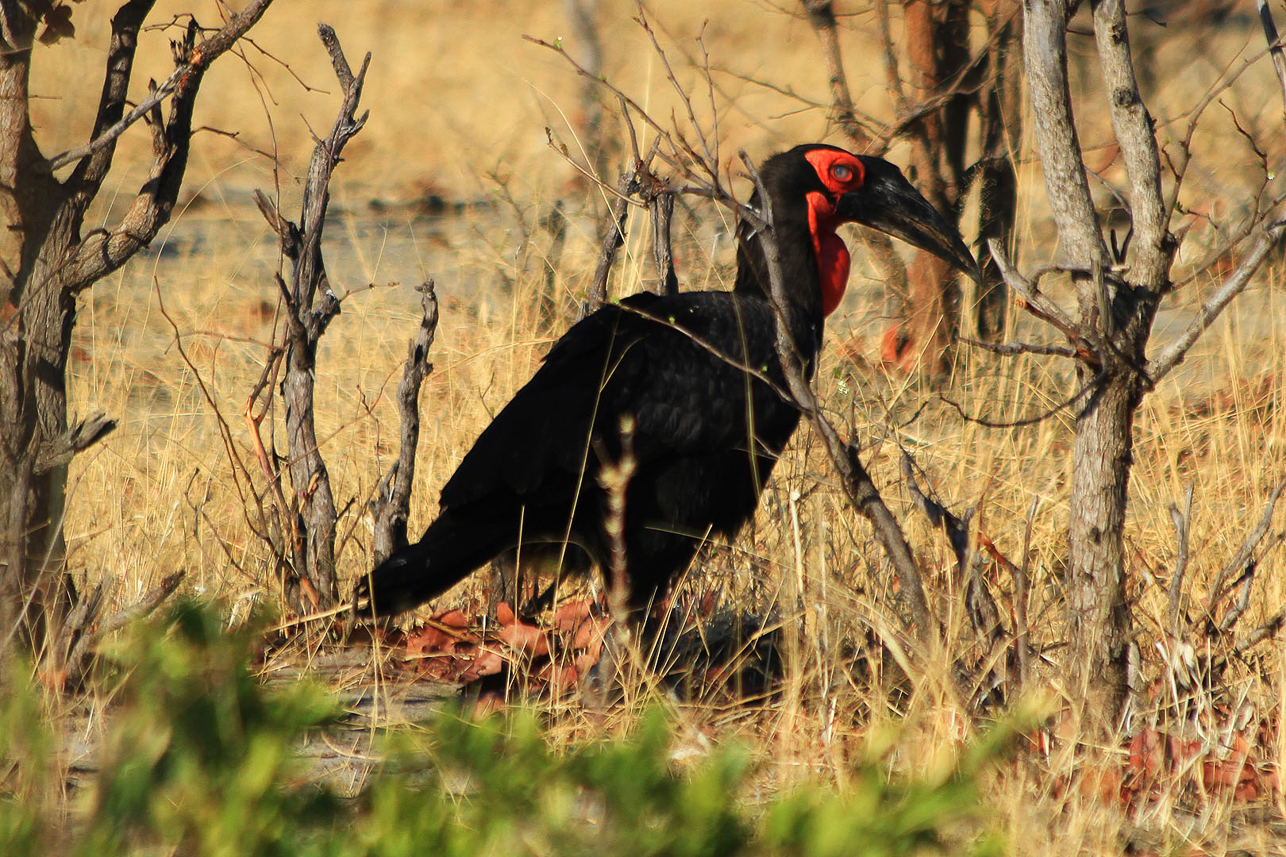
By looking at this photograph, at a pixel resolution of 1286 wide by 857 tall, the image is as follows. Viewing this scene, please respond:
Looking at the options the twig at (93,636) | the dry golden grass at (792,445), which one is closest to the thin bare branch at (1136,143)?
the dry golden grass at (792,445)

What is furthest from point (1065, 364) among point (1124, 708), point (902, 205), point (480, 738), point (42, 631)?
point (480, 738)

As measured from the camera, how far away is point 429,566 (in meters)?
3.13

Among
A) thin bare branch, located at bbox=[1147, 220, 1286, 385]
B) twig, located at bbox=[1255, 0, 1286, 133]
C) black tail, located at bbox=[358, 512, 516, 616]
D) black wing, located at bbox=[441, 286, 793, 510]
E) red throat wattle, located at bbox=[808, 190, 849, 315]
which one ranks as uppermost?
twig, located at bbox=[1255, 0, 1286, 133]

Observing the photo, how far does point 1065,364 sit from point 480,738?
16.4 ft

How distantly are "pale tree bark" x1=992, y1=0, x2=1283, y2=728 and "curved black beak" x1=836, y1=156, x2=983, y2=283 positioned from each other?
103 centimetres

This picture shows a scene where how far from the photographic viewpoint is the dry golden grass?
261cm

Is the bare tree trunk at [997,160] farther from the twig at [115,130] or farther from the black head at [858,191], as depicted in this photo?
the twig at [115,130]

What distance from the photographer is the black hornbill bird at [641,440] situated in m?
3.18

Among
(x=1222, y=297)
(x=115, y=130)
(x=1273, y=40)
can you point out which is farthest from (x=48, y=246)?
(x=1273, y=40)

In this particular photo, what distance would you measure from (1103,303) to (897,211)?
1.32 metres

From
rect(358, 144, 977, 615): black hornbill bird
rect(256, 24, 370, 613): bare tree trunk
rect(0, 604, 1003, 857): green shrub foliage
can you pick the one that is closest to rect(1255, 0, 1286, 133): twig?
rect(358, 144, 977, 615): black hornbill bird

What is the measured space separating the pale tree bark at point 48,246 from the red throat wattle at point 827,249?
4.95 ft

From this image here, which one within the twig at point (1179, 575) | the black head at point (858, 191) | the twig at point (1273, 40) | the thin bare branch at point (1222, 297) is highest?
the twig at point (1273, 40)

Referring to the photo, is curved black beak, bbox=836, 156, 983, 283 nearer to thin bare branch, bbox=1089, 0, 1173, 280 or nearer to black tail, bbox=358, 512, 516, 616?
thin bare branch, bbox=1089, 0, 1173, 280
